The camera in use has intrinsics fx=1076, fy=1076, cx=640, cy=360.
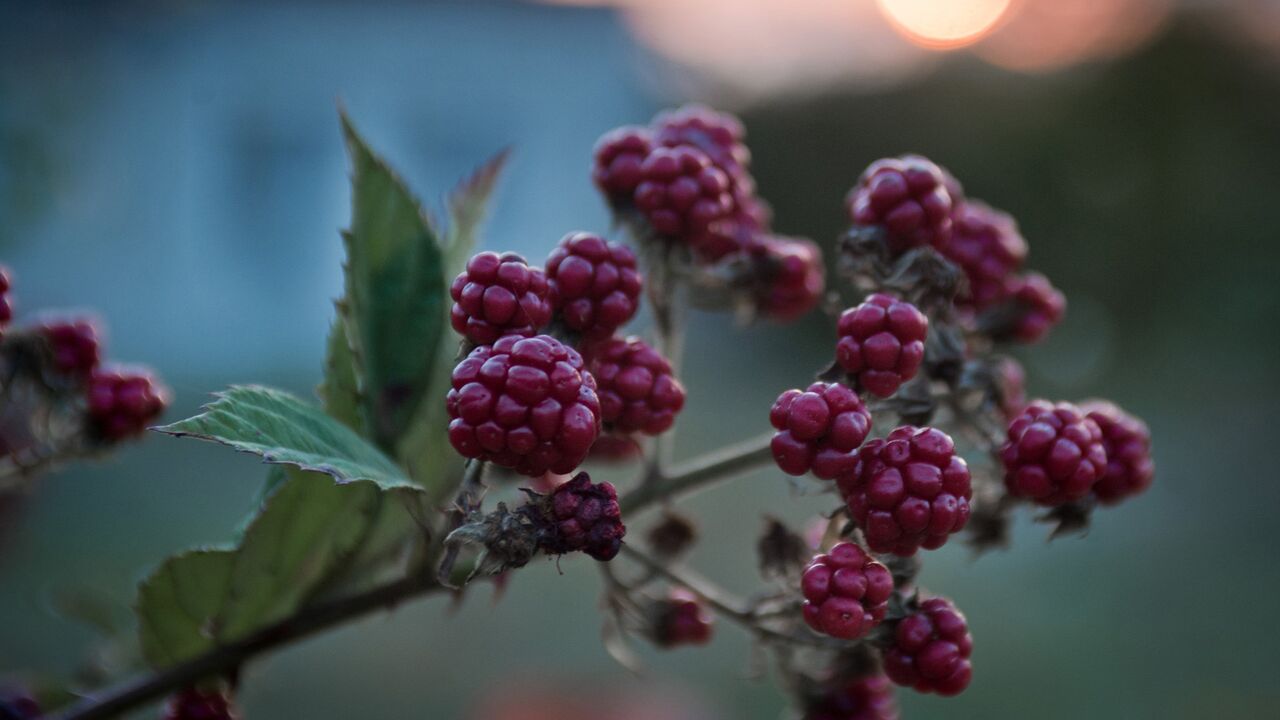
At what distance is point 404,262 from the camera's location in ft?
3.62

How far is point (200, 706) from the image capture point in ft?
3.56

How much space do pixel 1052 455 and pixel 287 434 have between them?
0.68 m

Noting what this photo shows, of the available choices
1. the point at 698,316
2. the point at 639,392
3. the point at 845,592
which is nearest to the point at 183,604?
the point at 639,392

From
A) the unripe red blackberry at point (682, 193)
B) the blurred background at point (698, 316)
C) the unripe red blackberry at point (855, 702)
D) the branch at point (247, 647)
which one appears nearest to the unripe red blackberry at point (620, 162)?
the unripe red blackberry at point (682, 193)

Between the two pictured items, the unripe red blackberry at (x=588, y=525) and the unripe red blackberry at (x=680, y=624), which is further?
the unripe red blackberry at (x=680, y=624)

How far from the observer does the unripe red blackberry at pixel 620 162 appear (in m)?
1.20

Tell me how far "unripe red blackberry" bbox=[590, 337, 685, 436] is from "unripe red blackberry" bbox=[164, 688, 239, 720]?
1.60ft

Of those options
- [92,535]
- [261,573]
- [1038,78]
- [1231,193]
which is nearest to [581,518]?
[261,573]

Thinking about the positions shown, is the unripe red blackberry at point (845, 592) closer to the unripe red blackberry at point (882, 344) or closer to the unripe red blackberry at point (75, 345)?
the unripe red blackberry at point (882, 344)

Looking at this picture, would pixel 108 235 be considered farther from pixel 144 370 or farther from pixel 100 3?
pixel 144 370

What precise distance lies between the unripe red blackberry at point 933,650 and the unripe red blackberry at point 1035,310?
377 millimetres

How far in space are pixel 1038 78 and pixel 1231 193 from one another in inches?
113

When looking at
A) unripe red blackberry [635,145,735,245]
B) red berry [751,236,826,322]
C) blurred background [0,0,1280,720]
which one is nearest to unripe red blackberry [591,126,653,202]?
unripe red blackberry [635,145,735,245]

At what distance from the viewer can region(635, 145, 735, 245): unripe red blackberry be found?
3.68 feet
